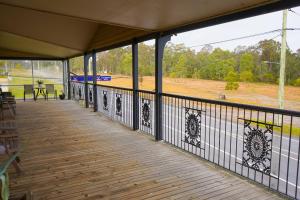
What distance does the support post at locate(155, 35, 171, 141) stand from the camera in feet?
14.9

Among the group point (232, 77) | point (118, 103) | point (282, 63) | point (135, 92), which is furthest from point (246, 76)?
point (135, 92)

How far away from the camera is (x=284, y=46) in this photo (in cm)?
1053

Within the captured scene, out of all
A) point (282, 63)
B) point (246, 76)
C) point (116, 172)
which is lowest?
point (116, 172)

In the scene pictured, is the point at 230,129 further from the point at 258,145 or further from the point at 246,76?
the point at 246,76

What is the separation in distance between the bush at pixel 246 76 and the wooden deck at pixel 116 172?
10368 mm

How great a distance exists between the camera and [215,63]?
1513cm

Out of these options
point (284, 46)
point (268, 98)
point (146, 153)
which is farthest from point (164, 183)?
point (268, 98)

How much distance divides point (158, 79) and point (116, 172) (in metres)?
2.08

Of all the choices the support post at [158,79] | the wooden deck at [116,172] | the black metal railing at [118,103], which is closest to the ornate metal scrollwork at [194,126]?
the wooden deck at [116,172]

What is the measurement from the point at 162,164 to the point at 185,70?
38.3 ft

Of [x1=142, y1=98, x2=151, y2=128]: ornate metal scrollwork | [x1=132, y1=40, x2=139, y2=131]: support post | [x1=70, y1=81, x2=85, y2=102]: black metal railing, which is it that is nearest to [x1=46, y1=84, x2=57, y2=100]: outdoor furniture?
[x1=70, y1=81, x2=85, y2=102]: black metal railing

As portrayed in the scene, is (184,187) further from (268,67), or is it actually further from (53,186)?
(268,67)

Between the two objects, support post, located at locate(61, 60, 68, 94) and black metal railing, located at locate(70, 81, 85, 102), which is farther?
support post, located at locate(61, 60, 68, 94)

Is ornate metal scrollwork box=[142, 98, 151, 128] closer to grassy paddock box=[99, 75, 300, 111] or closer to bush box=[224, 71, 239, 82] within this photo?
grassy paddock box=[99, 75, 300, 111]
